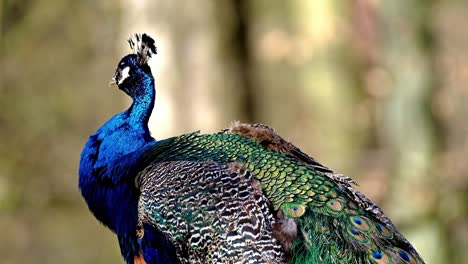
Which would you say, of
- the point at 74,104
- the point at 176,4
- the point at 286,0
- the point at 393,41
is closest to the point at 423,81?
the point at 393,41

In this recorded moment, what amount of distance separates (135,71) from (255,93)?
234 inches

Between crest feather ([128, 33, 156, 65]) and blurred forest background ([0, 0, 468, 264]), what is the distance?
267 centimetres

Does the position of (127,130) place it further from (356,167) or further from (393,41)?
(356,167)

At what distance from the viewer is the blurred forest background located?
8250mm

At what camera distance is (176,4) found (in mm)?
8297

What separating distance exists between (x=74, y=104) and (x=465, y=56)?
15.8 feet

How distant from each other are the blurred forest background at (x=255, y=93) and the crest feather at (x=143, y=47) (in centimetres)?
267

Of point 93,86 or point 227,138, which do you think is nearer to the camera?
point 227,138

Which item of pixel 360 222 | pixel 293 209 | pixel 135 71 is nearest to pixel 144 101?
pixel 135 71

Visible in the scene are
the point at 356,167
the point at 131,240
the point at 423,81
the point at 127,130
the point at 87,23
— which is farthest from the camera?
the point at 87,23

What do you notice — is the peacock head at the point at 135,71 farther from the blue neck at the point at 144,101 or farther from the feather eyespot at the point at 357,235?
the feather eyespot at the point at 357,235

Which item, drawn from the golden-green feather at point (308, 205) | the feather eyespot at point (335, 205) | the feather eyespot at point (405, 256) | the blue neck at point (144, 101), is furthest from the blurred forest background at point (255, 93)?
the feather eyespot at point (405, 256)

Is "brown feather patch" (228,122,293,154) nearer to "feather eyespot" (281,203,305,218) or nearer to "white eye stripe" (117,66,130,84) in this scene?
"feather eyespot" (281,203,305,218)

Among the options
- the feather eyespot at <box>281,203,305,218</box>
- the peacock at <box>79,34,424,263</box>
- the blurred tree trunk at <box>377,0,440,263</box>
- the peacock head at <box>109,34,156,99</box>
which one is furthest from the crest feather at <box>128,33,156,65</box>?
the blurred tree trunk at <box>377,0,440,263</box>
